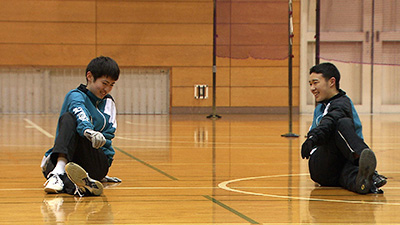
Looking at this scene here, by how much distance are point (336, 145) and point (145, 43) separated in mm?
10562

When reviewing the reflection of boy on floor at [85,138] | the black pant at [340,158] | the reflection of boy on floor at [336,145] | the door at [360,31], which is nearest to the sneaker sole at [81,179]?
the reflection of boy on floor at [85,138]

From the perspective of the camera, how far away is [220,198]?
3180mm

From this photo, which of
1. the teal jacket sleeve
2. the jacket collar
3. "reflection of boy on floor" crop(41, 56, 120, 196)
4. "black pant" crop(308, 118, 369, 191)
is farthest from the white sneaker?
"black pant" crop(308, 118, 369, 191)

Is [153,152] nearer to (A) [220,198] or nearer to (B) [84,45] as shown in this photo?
(A) [220,198]

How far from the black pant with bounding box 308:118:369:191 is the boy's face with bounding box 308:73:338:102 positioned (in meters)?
0.26

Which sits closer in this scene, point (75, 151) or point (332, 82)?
point (75, 151)

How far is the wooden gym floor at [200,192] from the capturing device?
2.66 meters

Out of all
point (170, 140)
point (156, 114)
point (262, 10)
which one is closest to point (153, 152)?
point (170, 140)

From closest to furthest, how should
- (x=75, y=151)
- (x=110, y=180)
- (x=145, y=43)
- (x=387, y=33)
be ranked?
(x=75, y=151) → (x=110, y=180) → (x=387, y=33) → (x=145, y=43)

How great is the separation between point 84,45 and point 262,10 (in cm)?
516

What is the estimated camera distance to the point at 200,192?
3.39m

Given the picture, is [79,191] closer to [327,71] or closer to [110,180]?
[110,180]

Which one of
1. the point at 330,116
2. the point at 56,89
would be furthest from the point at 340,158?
the point at 56,89

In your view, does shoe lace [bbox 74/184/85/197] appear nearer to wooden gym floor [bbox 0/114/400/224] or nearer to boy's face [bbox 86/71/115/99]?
wooden gym floor [bbox 0/114/400/224]
